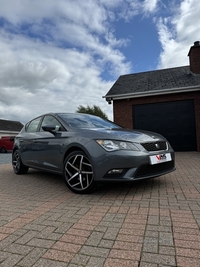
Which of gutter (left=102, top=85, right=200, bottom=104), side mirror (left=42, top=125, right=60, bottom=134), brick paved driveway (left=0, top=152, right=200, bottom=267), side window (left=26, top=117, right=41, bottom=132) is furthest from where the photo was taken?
gutter (left=102, top=85, right=200, bottom=104)

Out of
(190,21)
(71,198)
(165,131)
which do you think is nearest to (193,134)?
(165,131)

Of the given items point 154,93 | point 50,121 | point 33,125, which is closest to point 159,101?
point 154,93

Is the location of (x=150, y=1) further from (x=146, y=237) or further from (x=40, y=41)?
(x=146, y=237)

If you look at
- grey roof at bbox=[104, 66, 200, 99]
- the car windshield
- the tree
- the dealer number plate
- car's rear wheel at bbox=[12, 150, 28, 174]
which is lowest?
car's rear wheel at bbox=[12, 150, 28, 174]

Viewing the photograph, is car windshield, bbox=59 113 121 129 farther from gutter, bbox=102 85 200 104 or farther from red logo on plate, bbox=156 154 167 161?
gutter, bbox=102 85 200 104

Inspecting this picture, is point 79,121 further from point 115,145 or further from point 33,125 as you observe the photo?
point 33,125

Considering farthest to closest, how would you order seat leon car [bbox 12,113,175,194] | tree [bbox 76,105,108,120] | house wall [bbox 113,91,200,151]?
tree [bbox 76,105,108,120] → house wall [bbox 113,91,200,151] → seat leon car [bbox 12,113,175,194]

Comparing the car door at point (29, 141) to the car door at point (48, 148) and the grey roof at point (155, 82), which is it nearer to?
the car door at point (48, 148)

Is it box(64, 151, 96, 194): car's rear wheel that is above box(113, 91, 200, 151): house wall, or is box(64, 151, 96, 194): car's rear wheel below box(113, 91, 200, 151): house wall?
below

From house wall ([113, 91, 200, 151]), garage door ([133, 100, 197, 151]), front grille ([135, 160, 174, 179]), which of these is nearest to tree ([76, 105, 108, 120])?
house wall ([113, 91, 200, 151])

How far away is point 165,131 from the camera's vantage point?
392 inches

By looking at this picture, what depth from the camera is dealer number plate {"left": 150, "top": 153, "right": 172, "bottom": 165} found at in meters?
3.10

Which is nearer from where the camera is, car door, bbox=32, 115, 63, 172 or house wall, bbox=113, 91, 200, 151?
car door, bbox=32, 115, 63, 172

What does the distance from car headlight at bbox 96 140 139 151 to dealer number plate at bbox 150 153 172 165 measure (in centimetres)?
32
